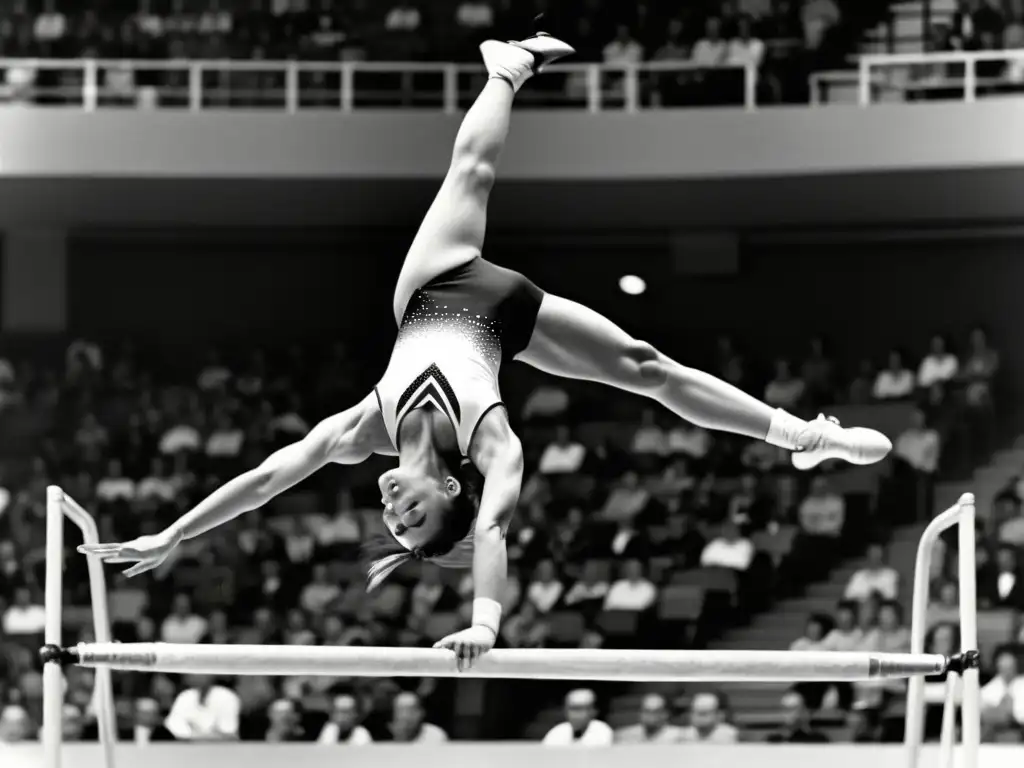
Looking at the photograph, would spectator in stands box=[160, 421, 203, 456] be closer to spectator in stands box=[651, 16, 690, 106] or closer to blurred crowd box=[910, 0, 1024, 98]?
spectator in stands box=[651, 16, 690, 106]

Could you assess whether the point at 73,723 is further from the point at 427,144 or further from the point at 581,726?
the point at 427,144

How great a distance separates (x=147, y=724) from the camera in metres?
9.91

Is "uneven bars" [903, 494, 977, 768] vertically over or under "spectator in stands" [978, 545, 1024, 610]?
over

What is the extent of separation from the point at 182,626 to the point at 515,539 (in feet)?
7.75

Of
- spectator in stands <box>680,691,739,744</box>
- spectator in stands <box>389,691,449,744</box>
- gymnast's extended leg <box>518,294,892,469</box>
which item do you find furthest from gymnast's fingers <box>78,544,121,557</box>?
spectator in stands <box>680,691,739,744</box>

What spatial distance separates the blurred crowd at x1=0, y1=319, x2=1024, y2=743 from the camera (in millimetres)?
10125

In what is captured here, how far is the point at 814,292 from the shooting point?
14.9 metres

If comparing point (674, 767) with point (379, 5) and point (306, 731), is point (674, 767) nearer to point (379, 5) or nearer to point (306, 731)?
point (306, 731)

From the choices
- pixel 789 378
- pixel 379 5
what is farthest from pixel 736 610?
pixel 379 5

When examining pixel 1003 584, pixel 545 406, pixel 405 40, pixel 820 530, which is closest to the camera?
pixel 1003 584

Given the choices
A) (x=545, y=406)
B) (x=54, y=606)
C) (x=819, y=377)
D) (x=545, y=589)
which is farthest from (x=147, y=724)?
(x=819, y=377)

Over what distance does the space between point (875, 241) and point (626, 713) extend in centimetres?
565

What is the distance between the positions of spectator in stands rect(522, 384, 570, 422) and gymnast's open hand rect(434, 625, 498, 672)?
853cm

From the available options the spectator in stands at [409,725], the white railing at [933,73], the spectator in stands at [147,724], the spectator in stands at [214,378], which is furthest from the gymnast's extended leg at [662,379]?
the spectator in stands at [214,378]
